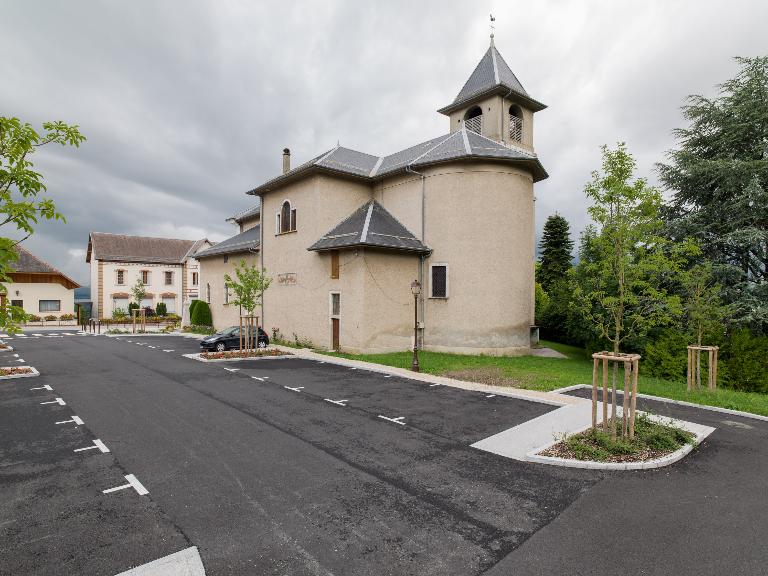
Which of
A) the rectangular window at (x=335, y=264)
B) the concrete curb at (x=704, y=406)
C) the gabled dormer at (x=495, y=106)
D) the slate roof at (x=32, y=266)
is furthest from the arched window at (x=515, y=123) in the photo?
the slate roof at (x=32, y=266)

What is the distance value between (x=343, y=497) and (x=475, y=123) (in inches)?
1035

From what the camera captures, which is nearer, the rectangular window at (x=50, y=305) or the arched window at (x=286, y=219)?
the arched window at (x=286, y=219)

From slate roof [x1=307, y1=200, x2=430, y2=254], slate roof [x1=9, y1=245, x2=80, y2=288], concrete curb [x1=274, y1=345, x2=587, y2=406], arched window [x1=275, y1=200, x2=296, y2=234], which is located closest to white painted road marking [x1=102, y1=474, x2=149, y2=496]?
concrete curb [x1=274, y1=345, x2=587, y2=406]

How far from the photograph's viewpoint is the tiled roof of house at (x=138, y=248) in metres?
47.2

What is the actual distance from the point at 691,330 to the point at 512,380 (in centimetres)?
731

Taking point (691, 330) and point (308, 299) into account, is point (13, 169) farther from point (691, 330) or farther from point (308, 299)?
point (691, 330)

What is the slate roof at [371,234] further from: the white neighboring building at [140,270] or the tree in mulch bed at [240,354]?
the white neighboring building at [140,270]

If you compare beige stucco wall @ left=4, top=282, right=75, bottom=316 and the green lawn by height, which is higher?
beige stucco wall @ left=4, top=282, right=75, bottom=316

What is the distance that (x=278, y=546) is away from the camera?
4531 mm

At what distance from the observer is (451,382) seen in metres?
13.9

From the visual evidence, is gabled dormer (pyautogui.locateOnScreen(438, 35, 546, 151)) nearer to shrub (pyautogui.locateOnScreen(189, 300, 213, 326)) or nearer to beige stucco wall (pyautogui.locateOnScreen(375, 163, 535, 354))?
beige stucco wall (pyautogui.locateOnScreen(375, 163, 535, 354))

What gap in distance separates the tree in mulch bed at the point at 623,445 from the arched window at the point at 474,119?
22.8 meters

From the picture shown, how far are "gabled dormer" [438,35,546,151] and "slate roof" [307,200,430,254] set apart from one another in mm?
9282

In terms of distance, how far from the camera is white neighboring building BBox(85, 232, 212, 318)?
46.2m
